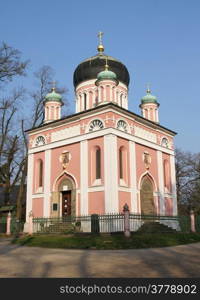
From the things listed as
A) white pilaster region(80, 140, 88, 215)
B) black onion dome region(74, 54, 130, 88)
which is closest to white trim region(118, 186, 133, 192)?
white pilaster region(80, 140, 88, 215)

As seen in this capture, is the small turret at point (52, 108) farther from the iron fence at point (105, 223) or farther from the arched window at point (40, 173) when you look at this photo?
the iron fence at point (105, 223)

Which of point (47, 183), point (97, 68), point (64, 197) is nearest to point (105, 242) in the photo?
point (64, 197)

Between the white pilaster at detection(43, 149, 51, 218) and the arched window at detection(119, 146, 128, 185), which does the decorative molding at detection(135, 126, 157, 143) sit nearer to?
the arched window at detection(119, 146, 128, 185)

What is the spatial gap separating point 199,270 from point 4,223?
18749mm

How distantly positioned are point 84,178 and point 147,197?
4807 mm

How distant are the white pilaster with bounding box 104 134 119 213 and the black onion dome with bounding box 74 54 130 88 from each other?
26.5 ft

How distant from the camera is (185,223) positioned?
23.2 metres

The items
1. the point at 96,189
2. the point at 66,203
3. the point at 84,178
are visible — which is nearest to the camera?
the point at 96,189

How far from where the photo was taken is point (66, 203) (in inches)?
886

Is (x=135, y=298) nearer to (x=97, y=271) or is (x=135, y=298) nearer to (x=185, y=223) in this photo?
(x=97, y=271)

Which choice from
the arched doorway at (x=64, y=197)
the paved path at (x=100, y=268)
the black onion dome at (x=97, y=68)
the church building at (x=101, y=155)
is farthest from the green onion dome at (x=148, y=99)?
the paved path at (x=100, y=268)

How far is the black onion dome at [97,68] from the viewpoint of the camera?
2648 cm

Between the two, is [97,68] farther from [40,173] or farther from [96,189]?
[96,189]

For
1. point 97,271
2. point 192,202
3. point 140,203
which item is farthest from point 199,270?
point 192,202
